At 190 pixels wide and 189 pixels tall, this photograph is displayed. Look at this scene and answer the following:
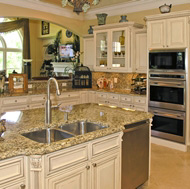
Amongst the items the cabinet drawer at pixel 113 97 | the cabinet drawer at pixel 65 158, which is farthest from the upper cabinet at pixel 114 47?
the cabinet drawer at pixel 65 158

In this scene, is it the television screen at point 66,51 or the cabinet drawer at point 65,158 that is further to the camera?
the television screen at point 66,51

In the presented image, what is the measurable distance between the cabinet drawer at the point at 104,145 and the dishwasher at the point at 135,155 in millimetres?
211

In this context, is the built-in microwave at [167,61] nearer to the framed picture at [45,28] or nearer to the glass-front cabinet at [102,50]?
the glass-front cabinet at [102,50]

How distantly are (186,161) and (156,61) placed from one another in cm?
190

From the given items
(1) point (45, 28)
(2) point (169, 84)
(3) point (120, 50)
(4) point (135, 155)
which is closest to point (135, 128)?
(4) point (135, 155)

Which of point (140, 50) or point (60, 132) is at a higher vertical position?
point (140, 50)

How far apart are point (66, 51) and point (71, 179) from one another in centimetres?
761

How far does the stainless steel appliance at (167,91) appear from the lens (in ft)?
14.9

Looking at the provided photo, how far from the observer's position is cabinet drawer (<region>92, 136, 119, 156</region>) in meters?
2.26

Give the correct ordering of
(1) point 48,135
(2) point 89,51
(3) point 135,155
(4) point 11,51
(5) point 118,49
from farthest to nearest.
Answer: (4) point 11,51 < (2) point 89,51 < (5) point 118,49 < (3) point 135,155 < (1) point 48,135

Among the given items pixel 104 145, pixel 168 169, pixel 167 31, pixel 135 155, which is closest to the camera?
pixel 104 145

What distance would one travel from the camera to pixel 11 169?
1.75 m

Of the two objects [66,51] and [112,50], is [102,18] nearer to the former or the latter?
[112,50]

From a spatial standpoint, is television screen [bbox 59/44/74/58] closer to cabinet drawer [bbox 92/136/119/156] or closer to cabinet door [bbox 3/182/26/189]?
cabinet drawer [bbox 92/136/119/156]
